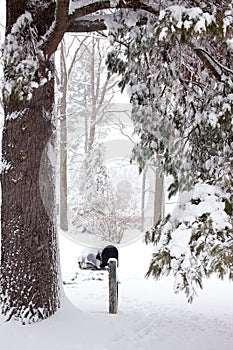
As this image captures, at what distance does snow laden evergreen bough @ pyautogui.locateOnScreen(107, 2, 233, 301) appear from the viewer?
4281 mm

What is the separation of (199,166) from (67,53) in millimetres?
14838

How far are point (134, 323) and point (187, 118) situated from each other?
287 centimetres

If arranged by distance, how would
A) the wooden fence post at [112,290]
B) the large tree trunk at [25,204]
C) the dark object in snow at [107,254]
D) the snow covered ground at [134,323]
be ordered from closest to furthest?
the snow covered ground at [134,323] < the large tree trunk at [25,204] < the wooden fence post at [112,290] < the dark object in snow at [107,254]

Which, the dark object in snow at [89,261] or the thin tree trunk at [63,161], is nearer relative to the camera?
the dark object in snow at [89,261]

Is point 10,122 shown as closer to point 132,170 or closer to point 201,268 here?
point 201,268

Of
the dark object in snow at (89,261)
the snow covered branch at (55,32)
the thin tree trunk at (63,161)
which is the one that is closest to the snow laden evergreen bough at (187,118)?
the snow covered branch at (55,32)

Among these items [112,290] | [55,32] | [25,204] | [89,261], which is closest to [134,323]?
A: [112,290]

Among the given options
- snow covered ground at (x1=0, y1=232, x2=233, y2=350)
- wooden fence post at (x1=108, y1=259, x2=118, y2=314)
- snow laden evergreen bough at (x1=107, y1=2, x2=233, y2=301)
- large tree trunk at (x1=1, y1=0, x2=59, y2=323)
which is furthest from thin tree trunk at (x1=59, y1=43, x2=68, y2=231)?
large tree trunk at (x1=1, y1=0, x2=59, y2=323)

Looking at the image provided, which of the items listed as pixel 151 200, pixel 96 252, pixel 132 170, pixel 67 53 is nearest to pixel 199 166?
pixel 96 252

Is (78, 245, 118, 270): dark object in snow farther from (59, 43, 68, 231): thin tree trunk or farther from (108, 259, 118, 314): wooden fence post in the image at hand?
(59, 43, 68, 231): thin tree trunk

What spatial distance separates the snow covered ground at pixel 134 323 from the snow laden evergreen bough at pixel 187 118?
1.15 m

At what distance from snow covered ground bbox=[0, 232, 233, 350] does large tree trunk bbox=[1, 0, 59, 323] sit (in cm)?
31

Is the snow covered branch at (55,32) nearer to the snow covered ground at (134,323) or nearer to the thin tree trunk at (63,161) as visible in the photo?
the snow covered ground at (134,323)

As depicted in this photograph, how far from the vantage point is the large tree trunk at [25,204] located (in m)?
5.70
